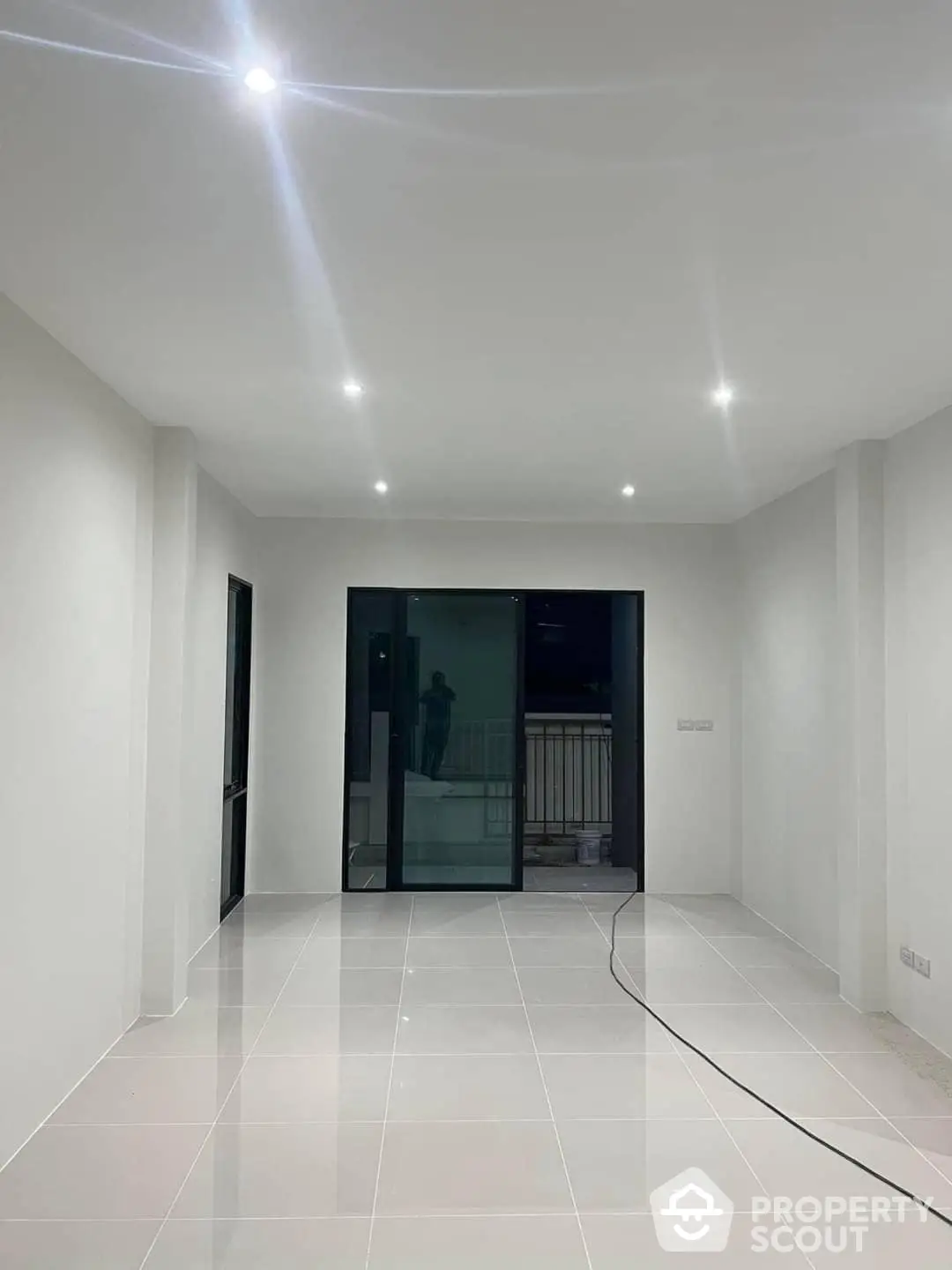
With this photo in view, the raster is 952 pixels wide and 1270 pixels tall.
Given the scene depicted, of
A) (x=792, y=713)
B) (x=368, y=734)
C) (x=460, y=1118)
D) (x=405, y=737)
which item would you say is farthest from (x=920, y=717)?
(x=368, y=734)

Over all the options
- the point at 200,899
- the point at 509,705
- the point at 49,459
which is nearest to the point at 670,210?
the point at 49,459

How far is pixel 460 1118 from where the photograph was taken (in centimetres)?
308

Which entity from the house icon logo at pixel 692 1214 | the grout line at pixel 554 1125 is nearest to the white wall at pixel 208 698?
the grout line at pixel 554 1125

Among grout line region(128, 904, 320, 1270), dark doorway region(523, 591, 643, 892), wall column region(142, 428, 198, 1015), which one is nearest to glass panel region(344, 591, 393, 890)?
grout line region(128, 904, 320, 1270)

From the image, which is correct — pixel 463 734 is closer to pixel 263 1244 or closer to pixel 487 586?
pixel 487 586

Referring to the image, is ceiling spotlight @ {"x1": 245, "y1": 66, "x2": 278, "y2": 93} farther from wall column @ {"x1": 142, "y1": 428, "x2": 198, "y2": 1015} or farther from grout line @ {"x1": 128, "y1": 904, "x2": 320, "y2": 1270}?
grout line @ {"x1": 128, "y1": 904, "x2": 320, "y2": 1270}

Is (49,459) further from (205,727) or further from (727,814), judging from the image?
(727,814)

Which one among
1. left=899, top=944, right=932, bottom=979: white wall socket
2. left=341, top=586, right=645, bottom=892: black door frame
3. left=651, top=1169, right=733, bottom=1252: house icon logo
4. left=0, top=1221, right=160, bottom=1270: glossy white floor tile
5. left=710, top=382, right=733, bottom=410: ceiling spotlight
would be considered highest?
left=710, top=382, right=733, bottom=410: ceiling spotlight

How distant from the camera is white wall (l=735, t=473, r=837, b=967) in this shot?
487 centimetres

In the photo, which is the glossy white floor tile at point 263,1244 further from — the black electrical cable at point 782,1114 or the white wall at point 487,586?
the white wall at point 487,586

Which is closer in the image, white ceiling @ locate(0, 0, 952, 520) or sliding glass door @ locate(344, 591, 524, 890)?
white ceiling @ locate(0, 0, 952, 520)

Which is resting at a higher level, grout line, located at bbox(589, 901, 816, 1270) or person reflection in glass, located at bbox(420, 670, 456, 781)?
person reflection in glass, located at bbox(420, 670, 456, 781)

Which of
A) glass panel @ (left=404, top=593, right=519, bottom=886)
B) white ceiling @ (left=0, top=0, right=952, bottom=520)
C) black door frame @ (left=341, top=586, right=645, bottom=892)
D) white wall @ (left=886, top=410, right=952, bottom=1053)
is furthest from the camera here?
glass panel @ (left=404, top=593, right=519, bottom=886)

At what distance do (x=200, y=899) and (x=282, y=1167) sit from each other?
2.43 m
